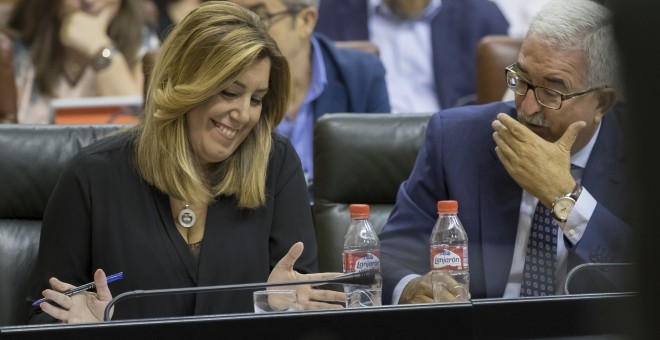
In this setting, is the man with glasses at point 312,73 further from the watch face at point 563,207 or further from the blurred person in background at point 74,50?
the watch face at point 563,207

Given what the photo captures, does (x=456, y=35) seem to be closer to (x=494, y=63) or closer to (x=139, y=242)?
(x=494, y=63)

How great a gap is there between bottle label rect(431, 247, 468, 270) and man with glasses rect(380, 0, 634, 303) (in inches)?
1.9

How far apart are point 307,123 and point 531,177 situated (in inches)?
55.3

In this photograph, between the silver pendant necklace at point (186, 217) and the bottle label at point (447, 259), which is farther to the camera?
the silver pendant necklace at point (186, 217)

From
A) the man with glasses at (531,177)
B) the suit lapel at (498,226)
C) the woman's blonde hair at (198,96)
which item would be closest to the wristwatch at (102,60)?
the woman's blonde hair at (198,96)

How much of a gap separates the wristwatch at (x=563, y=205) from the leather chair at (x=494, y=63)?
151 cm

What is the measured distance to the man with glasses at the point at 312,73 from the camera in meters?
3.17

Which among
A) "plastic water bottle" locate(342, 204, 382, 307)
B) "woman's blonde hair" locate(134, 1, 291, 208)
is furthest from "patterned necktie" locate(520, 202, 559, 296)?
"woman's blonde hair" locate(134, 1, 291, 208)

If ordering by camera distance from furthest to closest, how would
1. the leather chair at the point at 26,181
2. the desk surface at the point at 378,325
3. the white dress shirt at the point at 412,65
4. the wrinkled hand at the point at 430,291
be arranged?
the white dress shirt at the point at 412,65 → the leather chair at the point at 26,181 → the wrinkled hand at the point at 430,291 → the desk surface at the point at 378,325

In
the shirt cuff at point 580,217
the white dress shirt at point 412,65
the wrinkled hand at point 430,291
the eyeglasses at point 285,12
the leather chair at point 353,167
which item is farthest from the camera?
the white dress shirt at point 412,65

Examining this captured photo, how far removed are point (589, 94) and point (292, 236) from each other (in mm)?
696

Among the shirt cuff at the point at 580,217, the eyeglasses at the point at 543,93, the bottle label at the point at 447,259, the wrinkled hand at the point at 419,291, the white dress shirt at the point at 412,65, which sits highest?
the white dress shirt at the point at 412,65

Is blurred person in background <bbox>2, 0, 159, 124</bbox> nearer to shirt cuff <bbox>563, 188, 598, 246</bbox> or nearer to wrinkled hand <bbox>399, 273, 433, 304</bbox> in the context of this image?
wrinkled hand <bbox>399, 273, 433, 304</bbox>

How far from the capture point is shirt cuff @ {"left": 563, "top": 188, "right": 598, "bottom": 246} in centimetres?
181
